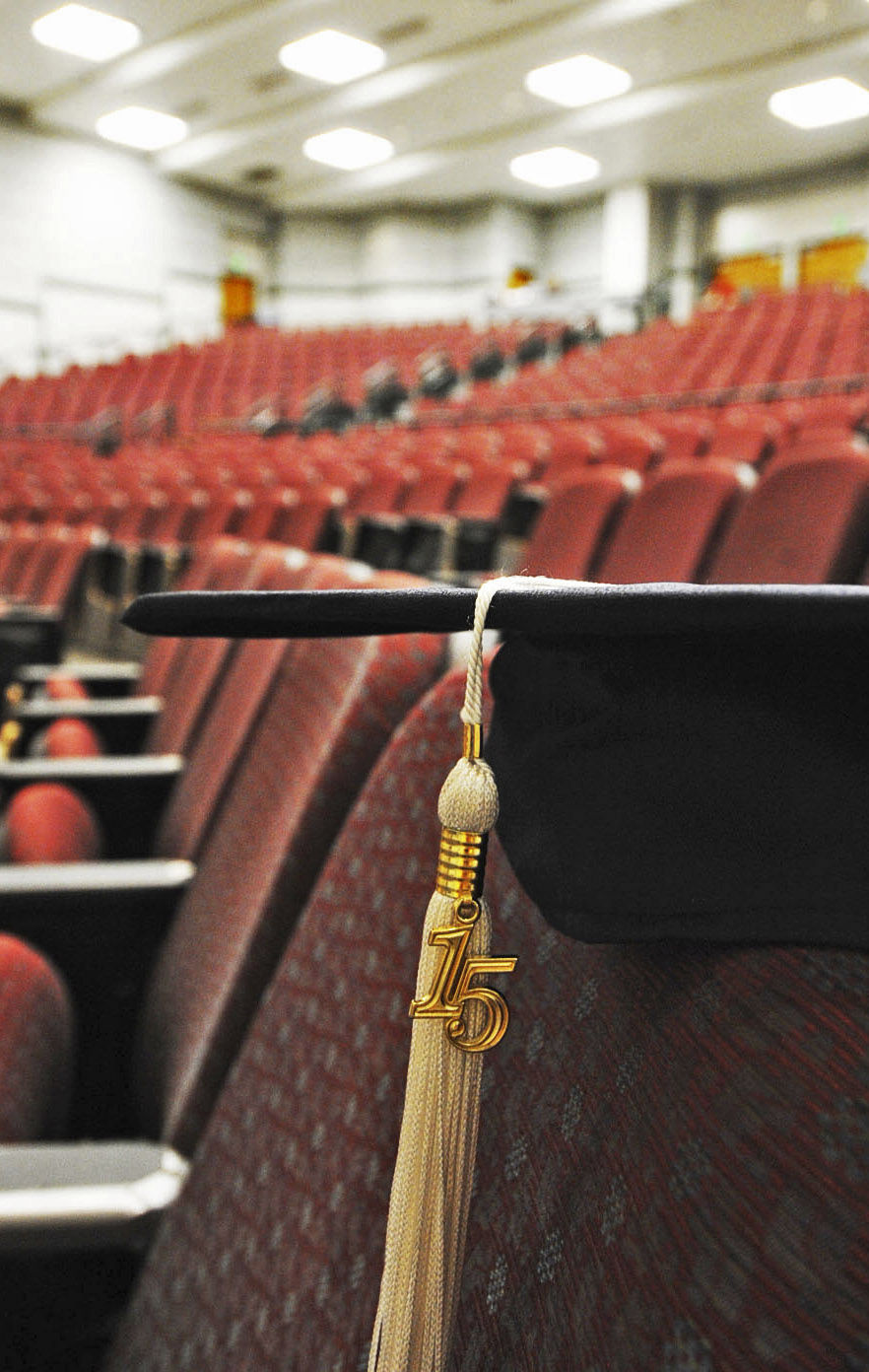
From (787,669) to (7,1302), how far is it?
0.92ft

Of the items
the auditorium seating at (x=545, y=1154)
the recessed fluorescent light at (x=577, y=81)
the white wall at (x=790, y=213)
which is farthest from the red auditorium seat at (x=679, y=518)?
the white wall at (x=790, y=213)

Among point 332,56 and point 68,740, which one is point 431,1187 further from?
point 332,56

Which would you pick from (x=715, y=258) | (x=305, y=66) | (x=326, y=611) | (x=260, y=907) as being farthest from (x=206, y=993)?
(x=715, y=258)

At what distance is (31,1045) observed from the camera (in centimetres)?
42

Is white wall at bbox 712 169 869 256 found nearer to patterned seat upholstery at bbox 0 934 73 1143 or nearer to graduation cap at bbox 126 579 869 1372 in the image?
patterned seat upholstery at bbox 0 934 73 1143

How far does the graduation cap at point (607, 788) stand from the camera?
11 centimetres

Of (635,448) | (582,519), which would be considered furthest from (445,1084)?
(635,448)

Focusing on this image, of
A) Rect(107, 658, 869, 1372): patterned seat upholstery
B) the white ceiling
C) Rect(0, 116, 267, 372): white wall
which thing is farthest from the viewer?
Rect(0, 116, 267, 372): white wall

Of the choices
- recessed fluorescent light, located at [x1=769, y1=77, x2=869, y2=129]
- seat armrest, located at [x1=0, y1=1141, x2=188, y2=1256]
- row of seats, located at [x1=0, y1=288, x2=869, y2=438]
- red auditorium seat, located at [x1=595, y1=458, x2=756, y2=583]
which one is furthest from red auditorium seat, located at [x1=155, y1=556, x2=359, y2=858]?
recessed fluorescent light, located at [x1=769, y1=77, x2=869, y2=129]

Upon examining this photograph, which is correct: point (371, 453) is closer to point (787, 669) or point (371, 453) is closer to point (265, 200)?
point (787, 669)

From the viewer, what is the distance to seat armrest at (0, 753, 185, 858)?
62cm

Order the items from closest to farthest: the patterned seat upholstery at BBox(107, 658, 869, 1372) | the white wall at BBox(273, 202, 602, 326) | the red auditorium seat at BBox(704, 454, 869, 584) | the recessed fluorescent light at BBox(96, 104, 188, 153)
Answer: the patterned seat upholstery at BBox(107, 658, 869, 1372), the red auditorium seat at BBox(704, 454, 869, 584), the recessed fluorescent light at BBox(96, 104, 188, 153), the white wall at BBox(273, 202, 602, 326)

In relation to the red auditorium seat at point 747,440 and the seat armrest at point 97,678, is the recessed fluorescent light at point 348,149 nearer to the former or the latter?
the red auditorium seat at point 747,440

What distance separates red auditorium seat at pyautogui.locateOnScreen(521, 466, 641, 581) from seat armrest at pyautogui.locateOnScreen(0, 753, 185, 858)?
382 mm
